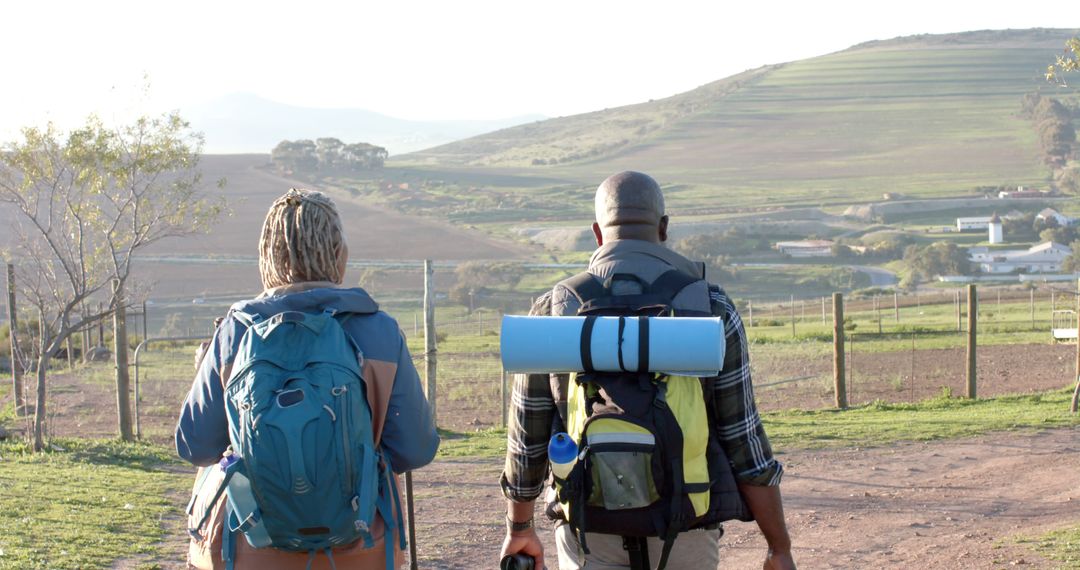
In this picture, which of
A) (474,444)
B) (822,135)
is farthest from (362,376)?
(822,135)

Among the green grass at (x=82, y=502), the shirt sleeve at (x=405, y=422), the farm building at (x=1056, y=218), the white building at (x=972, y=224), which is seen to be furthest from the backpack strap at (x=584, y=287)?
the white building at (x=972, y=224)

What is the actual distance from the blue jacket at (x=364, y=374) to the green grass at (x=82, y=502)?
4302 mm

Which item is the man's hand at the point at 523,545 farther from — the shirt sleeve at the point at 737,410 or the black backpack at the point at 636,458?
the shirt sleeve at the point at 737,410

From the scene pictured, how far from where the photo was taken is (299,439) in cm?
266

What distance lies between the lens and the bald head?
3.12 metres

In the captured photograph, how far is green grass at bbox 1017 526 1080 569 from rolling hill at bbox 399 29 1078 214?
91456 mm

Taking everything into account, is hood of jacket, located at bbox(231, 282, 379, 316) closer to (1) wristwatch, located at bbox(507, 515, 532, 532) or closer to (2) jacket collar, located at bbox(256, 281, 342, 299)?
(2) jacket collar, located at bbox(256, 281, 342, 299)

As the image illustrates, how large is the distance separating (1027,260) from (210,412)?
70616mm

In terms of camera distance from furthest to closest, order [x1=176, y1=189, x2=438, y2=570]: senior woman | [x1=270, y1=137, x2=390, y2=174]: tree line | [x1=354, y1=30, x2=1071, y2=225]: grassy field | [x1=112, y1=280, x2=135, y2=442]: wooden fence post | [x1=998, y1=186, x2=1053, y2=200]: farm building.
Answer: [x1=270, y1=137, x2=390, y2=174]: tree line, [x1=354, y1=30, x2=1071, y2=225]: grassy field, [x1=998, y1=186, x2=1053, y2=200]: farm building, [x1=112, y1=280, x2=135, y2=442]: wooden fence post, [x1=176, y1=189, x2=438, y2=570]: senior woman

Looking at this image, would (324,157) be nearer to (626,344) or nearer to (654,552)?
(654,552)

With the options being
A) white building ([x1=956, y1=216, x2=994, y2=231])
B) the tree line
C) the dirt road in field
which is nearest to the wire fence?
the dirt road in field

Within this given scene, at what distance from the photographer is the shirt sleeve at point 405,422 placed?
→ 293 cm

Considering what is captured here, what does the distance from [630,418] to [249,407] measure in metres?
0.93

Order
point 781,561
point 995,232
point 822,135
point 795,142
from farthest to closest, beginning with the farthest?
point 822,135 → point 795,142 → point 995,232 → point 781,561
